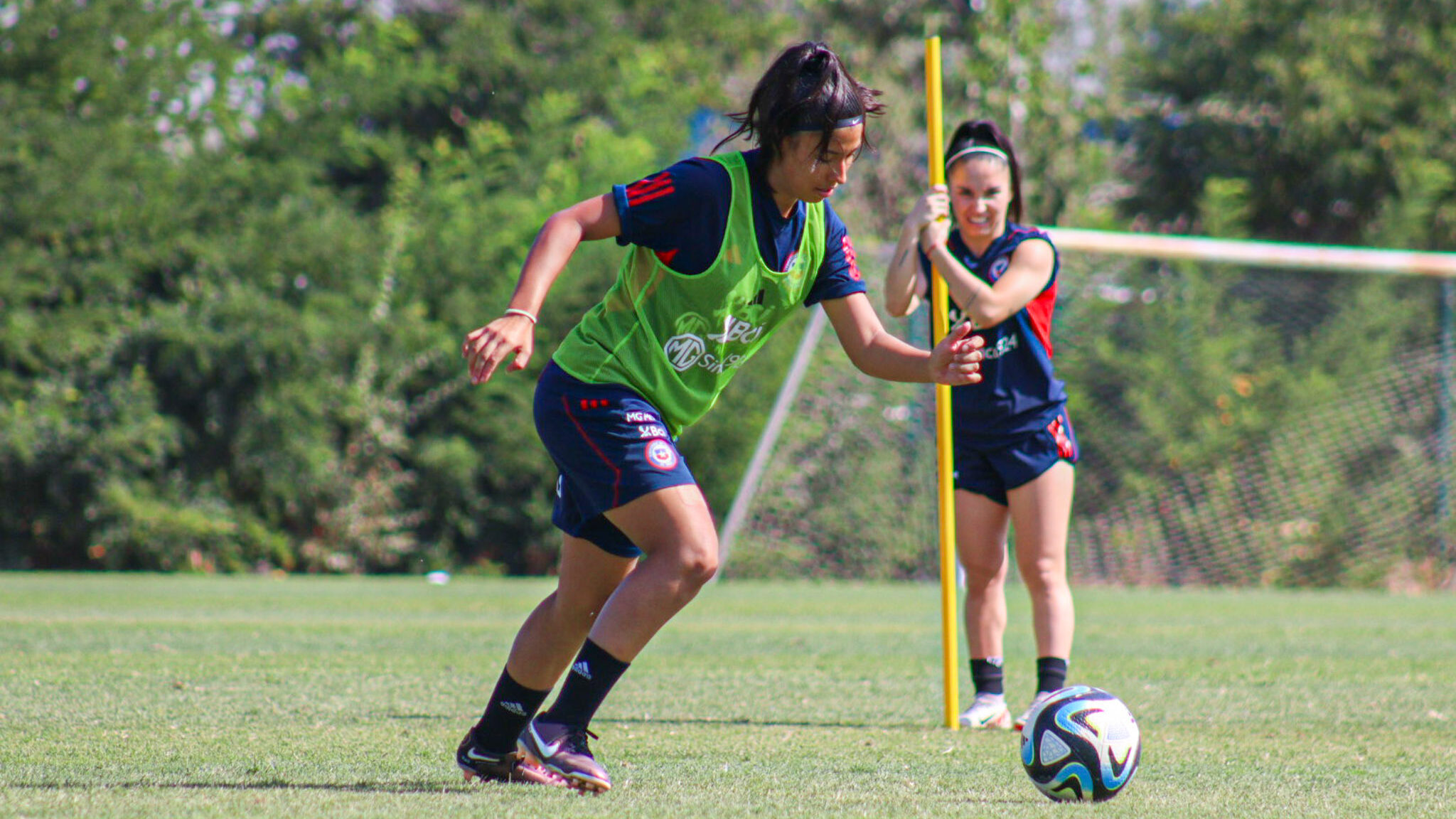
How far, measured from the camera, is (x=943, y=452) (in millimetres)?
4746

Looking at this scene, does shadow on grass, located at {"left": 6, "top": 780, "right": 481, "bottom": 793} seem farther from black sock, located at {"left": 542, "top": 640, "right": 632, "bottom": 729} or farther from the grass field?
black sock, located at {"left": 542, "top": 640, "right": 632, "bottom": 729}

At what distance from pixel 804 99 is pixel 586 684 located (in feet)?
4.62

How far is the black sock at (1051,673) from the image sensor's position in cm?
471

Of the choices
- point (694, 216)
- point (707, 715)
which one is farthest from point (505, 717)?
point (707, 715)

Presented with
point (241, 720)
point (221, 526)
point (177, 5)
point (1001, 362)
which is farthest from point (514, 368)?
point (177, 5)

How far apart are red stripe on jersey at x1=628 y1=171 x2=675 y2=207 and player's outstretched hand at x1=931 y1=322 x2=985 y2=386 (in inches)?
30.6

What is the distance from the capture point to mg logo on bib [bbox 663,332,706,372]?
11.2 feet

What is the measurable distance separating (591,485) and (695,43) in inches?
669

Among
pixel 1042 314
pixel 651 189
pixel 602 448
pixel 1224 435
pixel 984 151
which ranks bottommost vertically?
pixel 1224 435

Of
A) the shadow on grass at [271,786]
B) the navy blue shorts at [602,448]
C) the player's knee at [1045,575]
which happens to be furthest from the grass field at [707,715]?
the navy blue shorts at [602,448]

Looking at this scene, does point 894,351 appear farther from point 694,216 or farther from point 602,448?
point 602,448

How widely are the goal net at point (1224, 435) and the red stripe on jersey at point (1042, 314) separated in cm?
765

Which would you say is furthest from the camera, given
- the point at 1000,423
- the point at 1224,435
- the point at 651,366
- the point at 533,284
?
the point at 1224,435

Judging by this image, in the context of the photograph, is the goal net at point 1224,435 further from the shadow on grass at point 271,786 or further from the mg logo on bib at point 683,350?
the shadow on grass at point 271,786
